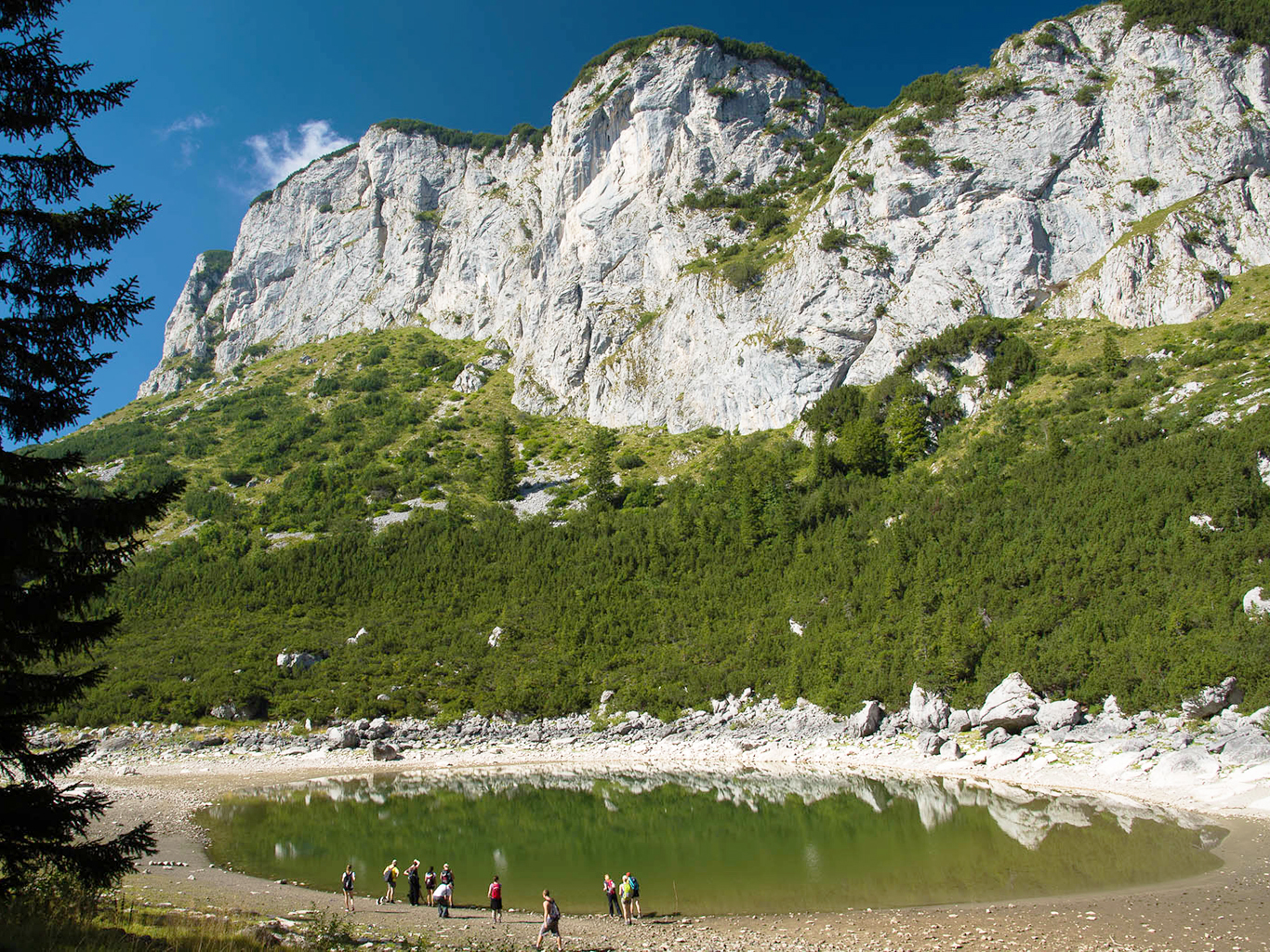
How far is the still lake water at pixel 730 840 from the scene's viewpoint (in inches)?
581

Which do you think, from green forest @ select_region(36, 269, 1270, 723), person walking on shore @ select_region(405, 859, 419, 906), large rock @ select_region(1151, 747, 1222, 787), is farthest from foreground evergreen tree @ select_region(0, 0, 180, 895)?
large rock @ select_region(1151, 747, 1222, 787)

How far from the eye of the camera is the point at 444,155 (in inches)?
4503

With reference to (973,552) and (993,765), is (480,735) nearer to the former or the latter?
(993,765)

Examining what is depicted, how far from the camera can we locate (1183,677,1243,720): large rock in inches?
823

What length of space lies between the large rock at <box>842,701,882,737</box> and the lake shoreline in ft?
2.98

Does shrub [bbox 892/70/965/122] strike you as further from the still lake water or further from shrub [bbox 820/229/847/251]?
the still lake water

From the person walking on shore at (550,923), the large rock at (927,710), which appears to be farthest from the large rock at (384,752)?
the large rock at (927,710)

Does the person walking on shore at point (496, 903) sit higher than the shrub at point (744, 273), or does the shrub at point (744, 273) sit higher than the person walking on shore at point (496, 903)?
the shrub at point (744, 273)

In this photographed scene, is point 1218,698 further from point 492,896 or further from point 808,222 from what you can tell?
point 808,222

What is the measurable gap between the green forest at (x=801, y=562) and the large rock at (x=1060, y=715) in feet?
2.95

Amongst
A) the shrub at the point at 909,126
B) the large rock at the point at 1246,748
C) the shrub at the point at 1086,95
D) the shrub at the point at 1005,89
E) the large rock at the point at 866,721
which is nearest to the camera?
the large rock at the point at 1246,748

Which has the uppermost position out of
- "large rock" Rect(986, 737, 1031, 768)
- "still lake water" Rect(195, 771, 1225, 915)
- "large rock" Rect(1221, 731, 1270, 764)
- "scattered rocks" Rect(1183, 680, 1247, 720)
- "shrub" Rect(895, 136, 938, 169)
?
"shrub" Rect(895, 136, 938, 169)

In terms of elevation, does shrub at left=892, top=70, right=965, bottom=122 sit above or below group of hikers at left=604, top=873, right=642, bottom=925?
above

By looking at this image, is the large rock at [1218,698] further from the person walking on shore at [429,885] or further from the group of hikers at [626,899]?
the person walking on shore at [429,885]
